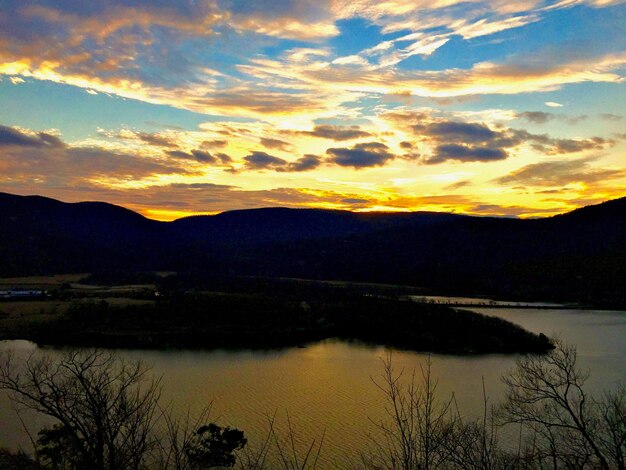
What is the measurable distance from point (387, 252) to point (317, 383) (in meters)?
98.5

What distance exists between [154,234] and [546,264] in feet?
369

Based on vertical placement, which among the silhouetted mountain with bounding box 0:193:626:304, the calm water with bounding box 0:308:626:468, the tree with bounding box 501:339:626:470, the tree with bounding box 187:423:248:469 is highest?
the silhouetted mountain with bounding box 0:193:626:304

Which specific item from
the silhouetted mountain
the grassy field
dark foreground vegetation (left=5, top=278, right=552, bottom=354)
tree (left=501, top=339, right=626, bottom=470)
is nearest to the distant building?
the grassy field

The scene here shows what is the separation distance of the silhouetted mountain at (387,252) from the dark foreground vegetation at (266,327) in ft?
140

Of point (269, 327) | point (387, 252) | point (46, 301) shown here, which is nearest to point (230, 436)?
point (269, 327)

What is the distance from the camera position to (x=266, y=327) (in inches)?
2029

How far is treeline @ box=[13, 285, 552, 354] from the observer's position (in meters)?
44.3

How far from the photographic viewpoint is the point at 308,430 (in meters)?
21.1

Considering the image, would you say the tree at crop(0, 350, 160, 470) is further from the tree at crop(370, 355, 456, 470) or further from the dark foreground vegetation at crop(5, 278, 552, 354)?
the dark foreground vegetation at crop(5, 278, 552, 354)

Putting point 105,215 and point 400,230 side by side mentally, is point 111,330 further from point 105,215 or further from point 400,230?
point 105,215

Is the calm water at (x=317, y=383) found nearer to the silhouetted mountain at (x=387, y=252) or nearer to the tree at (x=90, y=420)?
the tree at (x=90, y=420)

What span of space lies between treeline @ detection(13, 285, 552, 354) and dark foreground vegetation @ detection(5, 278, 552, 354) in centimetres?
8

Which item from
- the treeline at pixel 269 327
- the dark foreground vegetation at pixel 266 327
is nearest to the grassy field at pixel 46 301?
the dark foreground vegetation at pixel 266 327

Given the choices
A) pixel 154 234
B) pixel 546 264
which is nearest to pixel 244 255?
pixel 154 234
